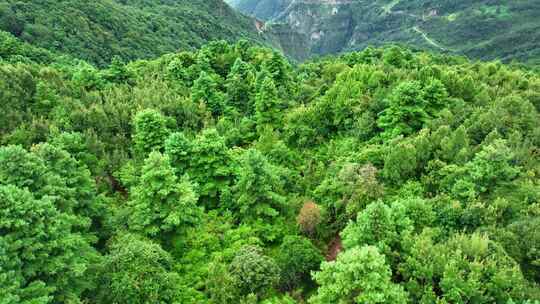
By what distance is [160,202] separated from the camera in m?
28.2

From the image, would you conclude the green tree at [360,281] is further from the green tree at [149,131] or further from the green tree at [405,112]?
the green tree at [149,131]

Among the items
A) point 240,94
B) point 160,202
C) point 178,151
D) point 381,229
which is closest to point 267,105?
point 240,94

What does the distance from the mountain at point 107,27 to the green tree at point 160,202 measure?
225ft

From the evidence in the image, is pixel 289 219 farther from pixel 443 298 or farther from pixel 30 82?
pixel 30 82

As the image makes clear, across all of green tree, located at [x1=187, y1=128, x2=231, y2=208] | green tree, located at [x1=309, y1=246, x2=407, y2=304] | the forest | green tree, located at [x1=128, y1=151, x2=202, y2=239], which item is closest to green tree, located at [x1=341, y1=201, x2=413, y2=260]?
the forest

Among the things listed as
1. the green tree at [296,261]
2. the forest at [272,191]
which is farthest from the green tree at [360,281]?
the green tree at [296,261]

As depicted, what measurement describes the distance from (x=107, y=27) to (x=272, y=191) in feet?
293

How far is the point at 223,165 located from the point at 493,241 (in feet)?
65.0

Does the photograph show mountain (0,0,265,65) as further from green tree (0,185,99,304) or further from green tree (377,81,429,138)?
green tree (0,185,99,304)

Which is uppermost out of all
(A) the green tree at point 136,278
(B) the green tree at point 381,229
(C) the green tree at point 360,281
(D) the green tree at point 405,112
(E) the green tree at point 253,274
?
(D) the green tree at point 405,112

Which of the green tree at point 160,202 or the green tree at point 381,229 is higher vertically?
the green tree at point 381,229

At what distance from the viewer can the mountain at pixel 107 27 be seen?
8662 centimetres

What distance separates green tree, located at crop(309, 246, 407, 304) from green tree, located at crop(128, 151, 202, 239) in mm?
11276

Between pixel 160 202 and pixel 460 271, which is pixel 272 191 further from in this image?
pixel 460 271
